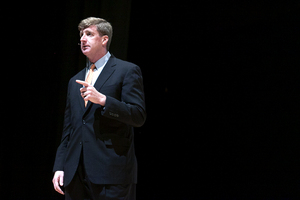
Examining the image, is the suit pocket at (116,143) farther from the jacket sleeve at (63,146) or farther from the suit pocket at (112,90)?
the jacket sleeve at (63,146)

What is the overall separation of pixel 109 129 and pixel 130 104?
0.51ft

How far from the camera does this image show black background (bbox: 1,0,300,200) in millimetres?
2473

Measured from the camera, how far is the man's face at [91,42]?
165 centimetres

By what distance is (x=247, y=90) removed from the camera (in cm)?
294

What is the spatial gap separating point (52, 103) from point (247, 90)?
178 centimetres

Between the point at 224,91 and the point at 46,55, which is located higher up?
the point at 46,55

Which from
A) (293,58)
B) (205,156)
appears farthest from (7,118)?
(293,58)

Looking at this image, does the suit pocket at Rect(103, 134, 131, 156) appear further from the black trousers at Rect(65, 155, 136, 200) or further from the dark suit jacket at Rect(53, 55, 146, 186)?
the black trousers at Rect(65, 155, 136, 200)

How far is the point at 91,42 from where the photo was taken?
1.65 m

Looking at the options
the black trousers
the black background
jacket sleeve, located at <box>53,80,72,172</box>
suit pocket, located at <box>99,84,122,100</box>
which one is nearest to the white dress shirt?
suit pocket, located at <box>99,84,122,100</box>

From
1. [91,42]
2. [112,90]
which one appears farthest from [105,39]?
[112,90]

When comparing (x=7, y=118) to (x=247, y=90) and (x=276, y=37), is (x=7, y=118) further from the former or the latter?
(x=276, y=37)

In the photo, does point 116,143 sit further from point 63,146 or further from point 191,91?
point 191,91

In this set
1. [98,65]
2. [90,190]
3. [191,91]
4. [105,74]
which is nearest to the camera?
[90,190]
